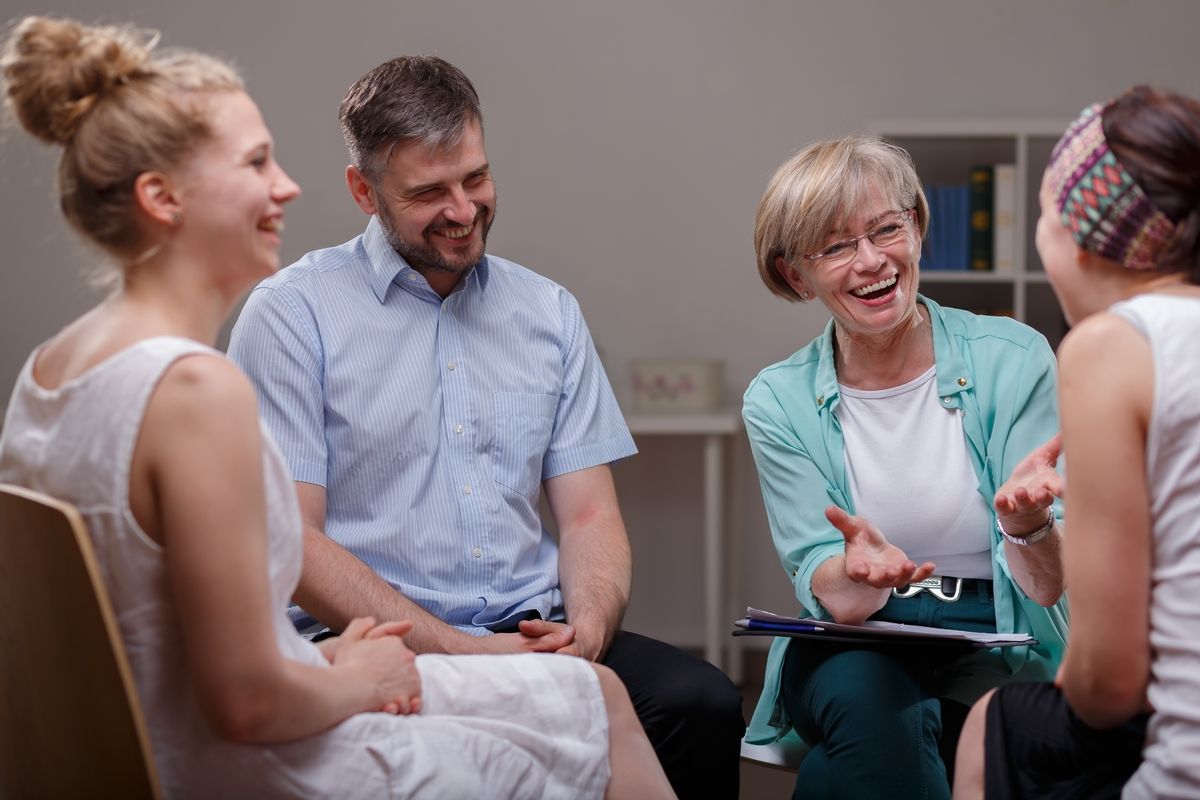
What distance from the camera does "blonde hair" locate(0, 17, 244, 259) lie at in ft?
3.99

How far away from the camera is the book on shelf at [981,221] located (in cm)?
385

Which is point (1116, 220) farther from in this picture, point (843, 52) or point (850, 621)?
point (843, 52)

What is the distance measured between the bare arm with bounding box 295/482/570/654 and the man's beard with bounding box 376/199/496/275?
1.55 ft

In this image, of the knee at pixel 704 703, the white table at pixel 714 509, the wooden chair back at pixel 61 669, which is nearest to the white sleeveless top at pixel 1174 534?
the knee at pixel 704 703

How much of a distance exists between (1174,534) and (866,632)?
63 centimetres

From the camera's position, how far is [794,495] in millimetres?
1977

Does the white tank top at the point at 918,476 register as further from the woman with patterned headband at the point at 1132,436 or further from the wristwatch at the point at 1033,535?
the woman with patterned headband at the point at 1132,436

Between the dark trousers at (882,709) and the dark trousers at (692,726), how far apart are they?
105 mm

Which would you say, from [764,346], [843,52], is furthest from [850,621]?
[843,52]

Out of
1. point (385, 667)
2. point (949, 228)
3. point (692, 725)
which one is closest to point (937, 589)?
point (692, 725)

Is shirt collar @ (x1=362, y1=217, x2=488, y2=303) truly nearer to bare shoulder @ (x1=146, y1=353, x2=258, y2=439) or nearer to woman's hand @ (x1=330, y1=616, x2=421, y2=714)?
woman's hand @ (x1=330, y1=616, x2=421, y2=714)

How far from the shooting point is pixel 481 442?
2043mm

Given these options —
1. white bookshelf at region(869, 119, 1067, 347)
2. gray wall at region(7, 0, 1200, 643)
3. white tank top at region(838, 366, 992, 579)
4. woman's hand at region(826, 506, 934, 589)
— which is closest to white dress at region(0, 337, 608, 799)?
woman's hand at region(826, 506, 934, 589)

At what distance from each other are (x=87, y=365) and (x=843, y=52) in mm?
3384
